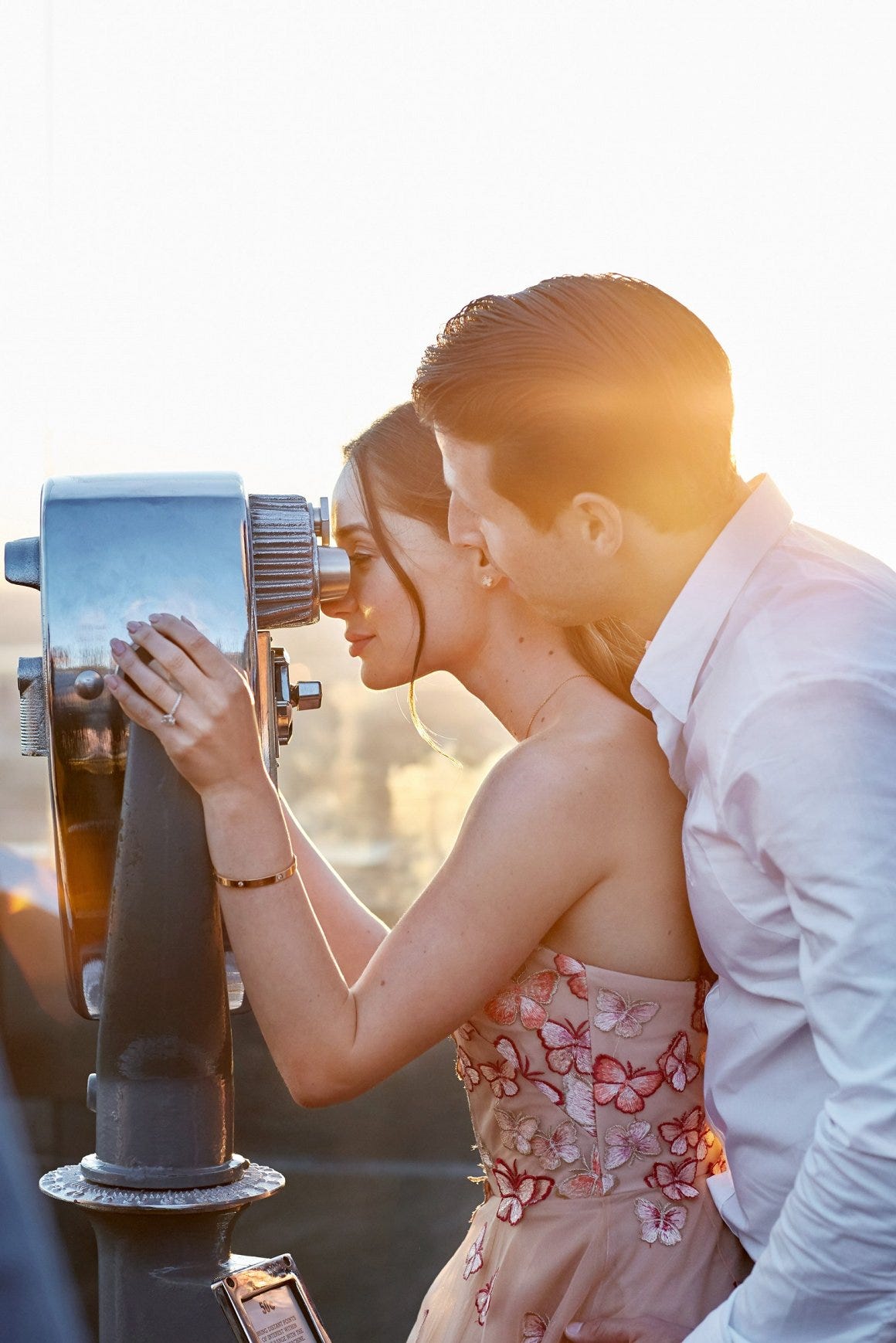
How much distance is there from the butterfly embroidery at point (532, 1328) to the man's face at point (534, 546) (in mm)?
614

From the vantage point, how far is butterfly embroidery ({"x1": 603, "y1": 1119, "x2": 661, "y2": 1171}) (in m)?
1.21

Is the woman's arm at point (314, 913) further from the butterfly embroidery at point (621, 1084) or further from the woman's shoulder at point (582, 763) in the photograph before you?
the butterfly embroidery at point (621, 1084)

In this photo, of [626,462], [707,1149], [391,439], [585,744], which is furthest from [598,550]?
[707,1149]

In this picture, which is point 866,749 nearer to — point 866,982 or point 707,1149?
point 866,982

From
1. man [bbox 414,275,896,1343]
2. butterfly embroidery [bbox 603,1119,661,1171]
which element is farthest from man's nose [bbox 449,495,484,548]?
butterfly embroidery [bbox 603,1119,661,1171]

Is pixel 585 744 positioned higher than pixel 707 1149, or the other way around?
pixel 585 744

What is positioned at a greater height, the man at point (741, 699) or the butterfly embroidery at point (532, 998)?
the man at point (741, 699)

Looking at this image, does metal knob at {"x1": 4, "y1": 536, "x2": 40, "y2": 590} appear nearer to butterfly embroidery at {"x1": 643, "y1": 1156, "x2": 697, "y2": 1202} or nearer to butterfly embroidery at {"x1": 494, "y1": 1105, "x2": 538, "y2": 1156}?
butterfly embroidery at {"x1": 494, "y1": 1105, "x2": 538, "y2": 1156}

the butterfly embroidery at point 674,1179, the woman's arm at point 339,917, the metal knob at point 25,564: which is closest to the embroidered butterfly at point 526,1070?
the butterfly embroidery at point 674,1179

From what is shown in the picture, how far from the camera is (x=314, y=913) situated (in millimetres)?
1117

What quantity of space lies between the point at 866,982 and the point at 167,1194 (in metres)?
0.62

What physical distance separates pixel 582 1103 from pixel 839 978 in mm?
484

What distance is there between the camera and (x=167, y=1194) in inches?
43.6

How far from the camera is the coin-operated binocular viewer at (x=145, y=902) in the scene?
1.11 metres
